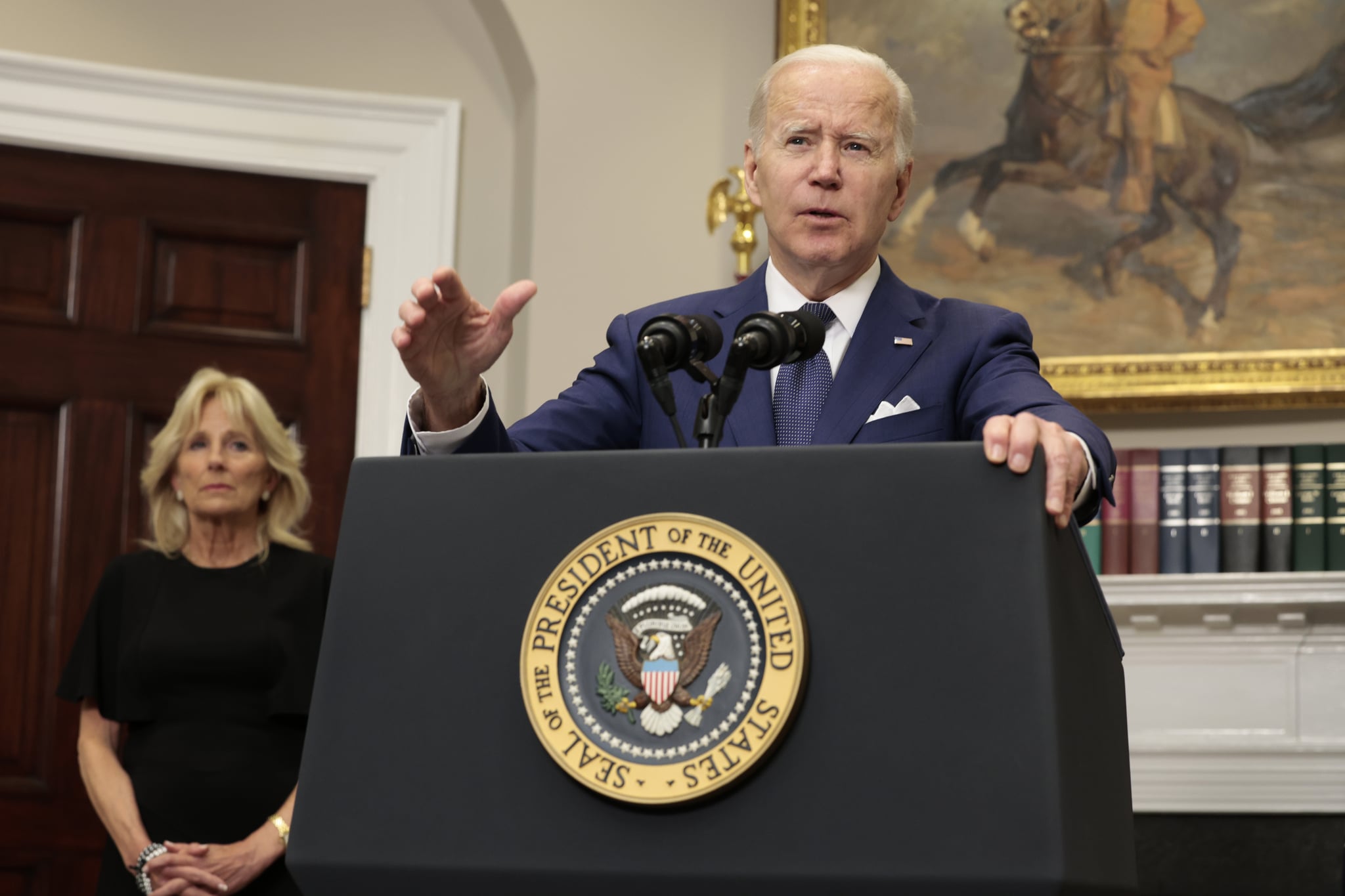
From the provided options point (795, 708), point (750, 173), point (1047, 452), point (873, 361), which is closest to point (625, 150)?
point (750, 173)

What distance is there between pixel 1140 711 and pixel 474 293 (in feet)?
6.63

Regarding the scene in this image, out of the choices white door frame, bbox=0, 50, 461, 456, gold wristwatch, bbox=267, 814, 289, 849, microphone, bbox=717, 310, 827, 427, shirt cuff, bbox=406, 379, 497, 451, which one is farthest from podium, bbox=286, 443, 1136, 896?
white door frame, bbox=0, 50, 461, 456

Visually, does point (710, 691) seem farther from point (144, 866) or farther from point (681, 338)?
point (144, 866)

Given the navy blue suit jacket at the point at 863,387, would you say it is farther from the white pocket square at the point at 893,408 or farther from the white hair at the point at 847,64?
the white hair at the point at 847,64

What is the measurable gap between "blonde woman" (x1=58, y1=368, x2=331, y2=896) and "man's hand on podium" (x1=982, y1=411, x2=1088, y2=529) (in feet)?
6.80

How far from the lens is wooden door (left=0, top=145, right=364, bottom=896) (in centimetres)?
365

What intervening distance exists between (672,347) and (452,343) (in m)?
0.26

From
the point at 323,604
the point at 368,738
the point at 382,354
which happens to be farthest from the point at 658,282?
the point at 368,738

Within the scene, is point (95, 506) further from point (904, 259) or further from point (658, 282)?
point (904, 259)

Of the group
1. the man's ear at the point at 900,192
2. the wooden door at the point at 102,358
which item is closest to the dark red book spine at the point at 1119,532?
the wooden door at the point at 102,358

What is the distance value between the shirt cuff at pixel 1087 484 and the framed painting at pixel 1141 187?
2514 mm

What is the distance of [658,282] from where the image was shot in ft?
12.9

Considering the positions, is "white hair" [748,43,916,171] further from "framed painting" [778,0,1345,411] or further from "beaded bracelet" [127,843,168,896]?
"framed painting" [778,0,1345,411]

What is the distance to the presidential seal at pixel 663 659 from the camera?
993 millimetres
